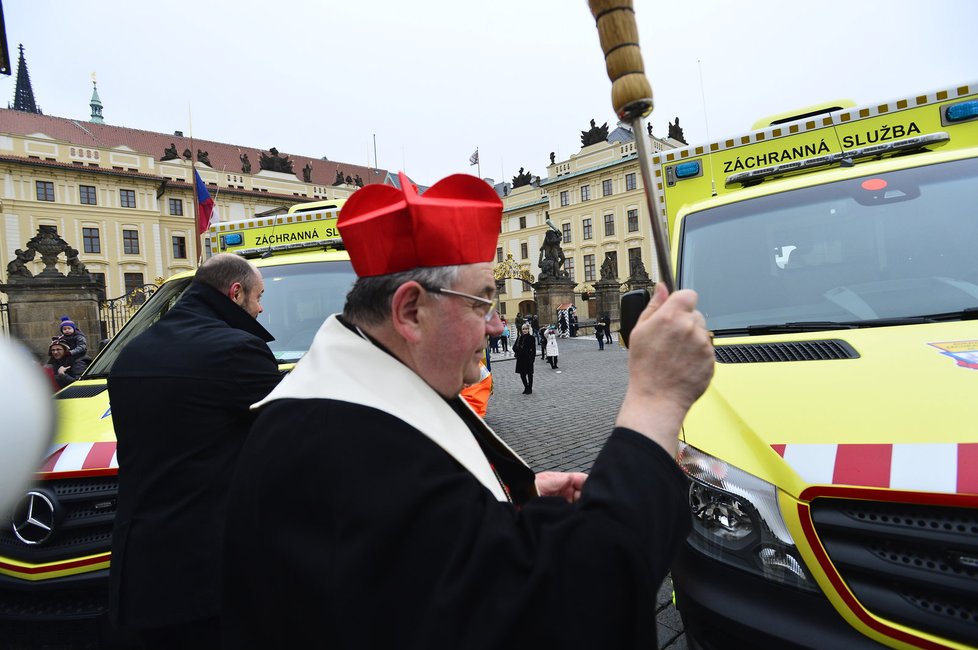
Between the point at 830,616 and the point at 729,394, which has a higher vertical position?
the point at 729,394

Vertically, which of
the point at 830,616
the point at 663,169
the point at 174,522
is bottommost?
the point at 830,616

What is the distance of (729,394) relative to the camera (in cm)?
226

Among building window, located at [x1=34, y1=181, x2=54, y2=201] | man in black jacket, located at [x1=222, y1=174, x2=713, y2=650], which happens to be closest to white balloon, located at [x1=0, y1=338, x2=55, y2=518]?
man in black jacket, located at [x1=222, y1=174, x2=713, y2=650]

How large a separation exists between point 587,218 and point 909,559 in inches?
2341

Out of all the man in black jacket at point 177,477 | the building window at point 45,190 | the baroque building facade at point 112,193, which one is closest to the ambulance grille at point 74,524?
the man in black jacket at point 177,477

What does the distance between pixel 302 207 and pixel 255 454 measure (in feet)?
19.1

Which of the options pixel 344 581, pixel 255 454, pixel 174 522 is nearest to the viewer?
pixel 344 581

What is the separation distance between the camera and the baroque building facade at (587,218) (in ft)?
Answer: 180

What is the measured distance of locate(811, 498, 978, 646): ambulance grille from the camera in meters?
1.55

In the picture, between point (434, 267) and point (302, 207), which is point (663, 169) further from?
point (302, 207)

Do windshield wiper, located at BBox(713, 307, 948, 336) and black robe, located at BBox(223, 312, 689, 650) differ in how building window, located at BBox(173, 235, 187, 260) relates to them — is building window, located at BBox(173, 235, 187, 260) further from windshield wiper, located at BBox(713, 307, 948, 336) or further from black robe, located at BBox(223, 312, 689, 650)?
black robe, located at BBox(223, 312, 689, 650)

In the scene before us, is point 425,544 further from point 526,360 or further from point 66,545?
point 526,360

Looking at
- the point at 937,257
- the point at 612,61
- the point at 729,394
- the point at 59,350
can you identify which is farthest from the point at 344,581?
the point at 59,350

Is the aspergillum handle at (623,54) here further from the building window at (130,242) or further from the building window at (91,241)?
the building window at (130,242)
